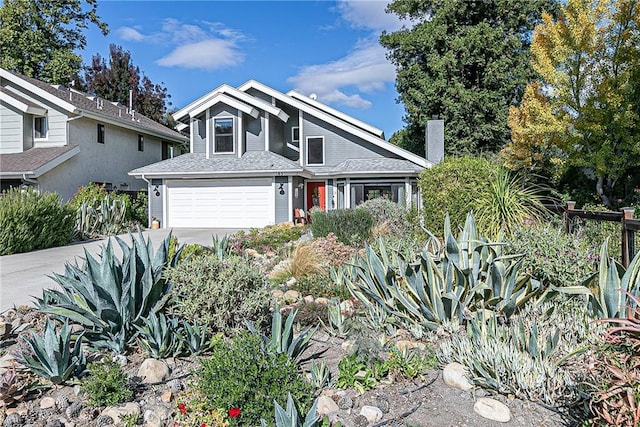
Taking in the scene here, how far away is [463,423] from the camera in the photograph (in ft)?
8.89

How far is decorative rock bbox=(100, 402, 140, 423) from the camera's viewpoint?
2879 millimetres

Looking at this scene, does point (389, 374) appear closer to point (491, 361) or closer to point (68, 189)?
point (491, 361)

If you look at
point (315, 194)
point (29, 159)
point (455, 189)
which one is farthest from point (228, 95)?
point (455, 189)

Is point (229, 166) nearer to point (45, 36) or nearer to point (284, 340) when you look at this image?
point (284, 340)

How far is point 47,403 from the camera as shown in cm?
304

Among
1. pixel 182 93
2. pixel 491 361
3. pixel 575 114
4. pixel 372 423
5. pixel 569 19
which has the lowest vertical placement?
pixel 372 423

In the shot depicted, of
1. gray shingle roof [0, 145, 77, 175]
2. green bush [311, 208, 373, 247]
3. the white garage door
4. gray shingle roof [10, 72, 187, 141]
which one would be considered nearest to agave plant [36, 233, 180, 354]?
green bush [311, 208, 373, 247]

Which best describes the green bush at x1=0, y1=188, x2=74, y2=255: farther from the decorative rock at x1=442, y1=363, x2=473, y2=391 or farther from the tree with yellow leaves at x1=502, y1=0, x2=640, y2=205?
the tree with yellow leaves at x1=502, y1=0, x2=640, y2=205

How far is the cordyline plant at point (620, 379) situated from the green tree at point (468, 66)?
2237 centimetres

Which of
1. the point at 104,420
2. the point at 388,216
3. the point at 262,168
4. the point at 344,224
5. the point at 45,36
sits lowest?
the point at 104,420

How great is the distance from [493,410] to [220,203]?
1673 cm

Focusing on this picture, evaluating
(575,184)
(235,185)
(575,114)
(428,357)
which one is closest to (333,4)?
(235,185)

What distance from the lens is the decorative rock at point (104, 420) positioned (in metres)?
2.80

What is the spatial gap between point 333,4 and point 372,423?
15.7 meters
